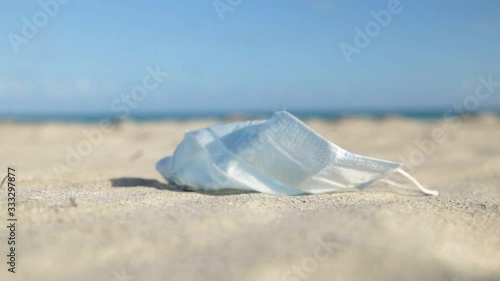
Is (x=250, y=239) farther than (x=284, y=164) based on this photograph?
No

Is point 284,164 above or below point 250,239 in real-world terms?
below

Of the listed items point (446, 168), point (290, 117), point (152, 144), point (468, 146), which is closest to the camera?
point (290, 117)

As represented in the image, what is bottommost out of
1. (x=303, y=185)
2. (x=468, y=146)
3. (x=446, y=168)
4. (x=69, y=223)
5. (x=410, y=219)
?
(x=468, y=146)

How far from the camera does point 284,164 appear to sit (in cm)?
294

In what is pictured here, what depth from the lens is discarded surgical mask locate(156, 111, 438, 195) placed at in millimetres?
2885

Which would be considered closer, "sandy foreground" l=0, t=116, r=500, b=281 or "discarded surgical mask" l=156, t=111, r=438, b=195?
"sandy foreground" l=0, t=116, r=500, b=281

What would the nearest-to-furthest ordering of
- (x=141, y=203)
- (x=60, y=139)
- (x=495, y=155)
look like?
(x=141, y=203) → (x=495, y=155) → (x=60, y=139)

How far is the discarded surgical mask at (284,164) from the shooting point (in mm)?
Result: 2885

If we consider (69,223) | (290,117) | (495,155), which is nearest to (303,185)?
(290,117)

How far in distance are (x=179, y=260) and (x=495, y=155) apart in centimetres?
519

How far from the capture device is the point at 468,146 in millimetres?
6973

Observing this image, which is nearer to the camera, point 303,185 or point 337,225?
point 337,225

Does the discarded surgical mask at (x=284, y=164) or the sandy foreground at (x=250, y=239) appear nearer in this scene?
the sandy foreground at (x=250, y=239)

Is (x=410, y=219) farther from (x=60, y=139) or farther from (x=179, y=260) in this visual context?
(x=60, y=139)
